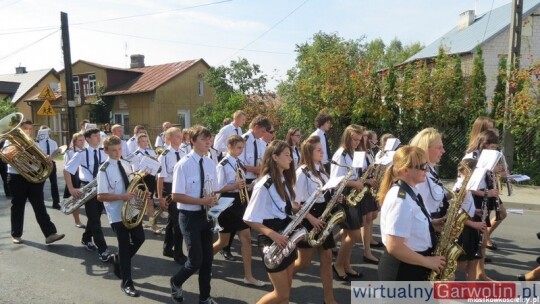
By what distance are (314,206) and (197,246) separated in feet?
4.22

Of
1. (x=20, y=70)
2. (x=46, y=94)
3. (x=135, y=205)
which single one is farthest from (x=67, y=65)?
(x=20, y=70)

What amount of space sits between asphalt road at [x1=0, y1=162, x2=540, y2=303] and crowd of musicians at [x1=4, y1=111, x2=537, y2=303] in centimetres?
18

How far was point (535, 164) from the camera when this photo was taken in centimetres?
1280

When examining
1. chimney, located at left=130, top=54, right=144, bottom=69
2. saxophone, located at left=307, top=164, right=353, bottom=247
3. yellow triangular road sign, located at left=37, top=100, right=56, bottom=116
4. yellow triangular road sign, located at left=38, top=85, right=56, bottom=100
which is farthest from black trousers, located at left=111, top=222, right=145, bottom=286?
chimney, located at left=130, top=54, right=144, bottom=69

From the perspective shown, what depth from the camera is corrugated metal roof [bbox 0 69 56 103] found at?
136ft

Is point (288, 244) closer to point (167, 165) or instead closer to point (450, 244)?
point (450, 244)

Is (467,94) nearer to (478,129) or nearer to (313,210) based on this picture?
(478,129)

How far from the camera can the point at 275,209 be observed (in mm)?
3799

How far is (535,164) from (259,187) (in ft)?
39.6

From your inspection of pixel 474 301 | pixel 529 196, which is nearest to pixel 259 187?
pixel 474 301

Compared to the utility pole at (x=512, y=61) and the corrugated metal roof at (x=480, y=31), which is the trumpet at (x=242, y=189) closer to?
the utility pole at (x=512, y=61)

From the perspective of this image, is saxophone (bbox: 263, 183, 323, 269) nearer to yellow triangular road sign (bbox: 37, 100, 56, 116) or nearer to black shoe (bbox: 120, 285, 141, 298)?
black shoe (bbox: 120, 285, 141, 298)

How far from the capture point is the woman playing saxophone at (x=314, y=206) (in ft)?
14.1

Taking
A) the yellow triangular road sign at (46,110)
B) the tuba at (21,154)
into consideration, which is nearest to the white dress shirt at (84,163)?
the tuba at (21,154)
